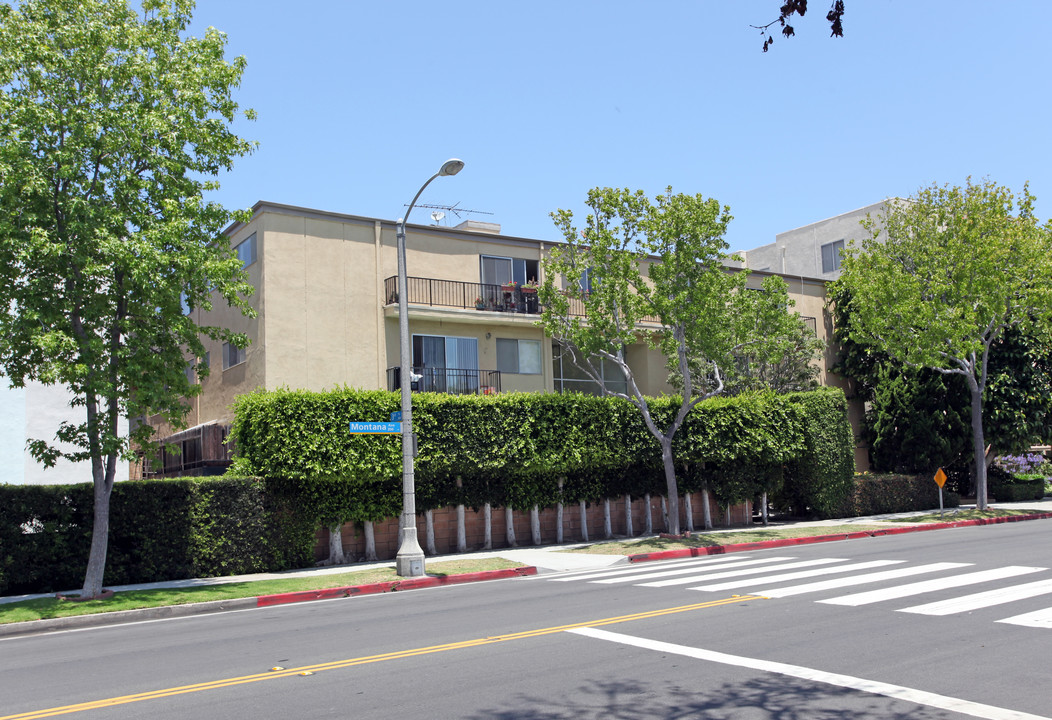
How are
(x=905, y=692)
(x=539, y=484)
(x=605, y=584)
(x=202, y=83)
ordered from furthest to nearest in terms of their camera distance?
(x=539, y=484) < (x=202, y=83) < (x=605, y=584) < (x=905, y=692)

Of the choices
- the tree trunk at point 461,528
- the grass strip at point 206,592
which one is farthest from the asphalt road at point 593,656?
the tree trunk at point 461,528

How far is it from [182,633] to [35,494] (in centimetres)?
712

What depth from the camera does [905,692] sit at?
6656mm

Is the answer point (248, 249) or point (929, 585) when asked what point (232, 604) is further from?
point (248, 249)

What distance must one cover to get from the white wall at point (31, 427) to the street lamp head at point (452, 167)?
13.1m

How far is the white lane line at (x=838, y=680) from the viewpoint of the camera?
610 cm

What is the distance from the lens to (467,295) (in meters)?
27.9

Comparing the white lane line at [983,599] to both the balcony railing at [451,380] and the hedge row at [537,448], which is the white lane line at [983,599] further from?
the balcony railing at [451,380]

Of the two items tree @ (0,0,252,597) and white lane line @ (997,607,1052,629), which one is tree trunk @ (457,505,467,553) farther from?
white lane line @ (997,607,1052,629)

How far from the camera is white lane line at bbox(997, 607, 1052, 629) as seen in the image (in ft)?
30.0

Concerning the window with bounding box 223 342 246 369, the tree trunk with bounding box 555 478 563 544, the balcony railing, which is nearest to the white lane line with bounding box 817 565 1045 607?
the tree trunk with bounding box 555 478 563 544

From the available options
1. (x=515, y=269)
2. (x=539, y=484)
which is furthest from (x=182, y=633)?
(x=515, y=269)

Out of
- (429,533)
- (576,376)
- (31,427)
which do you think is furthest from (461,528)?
(31,427)

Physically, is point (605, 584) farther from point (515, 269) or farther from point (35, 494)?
point (515, 269)
